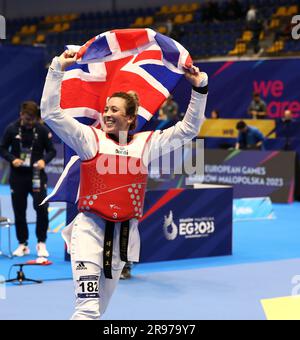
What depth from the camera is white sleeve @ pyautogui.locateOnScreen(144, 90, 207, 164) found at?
17.0ft

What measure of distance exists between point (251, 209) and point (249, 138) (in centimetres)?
413

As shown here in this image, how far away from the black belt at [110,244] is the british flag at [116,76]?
0.87m

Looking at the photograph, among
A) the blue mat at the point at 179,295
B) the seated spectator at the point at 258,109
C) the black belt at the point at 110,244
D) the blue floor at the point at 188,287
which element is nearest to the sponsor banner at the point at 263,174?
the seated spectator at the point at 258,109

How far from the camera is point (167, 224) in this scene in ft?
32.9

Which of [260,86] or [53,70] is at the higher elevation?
[53,70]

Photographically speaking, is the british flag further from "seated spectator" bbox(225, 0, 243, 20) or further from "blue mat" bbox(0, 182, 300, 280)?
"seated spectator" bbox(225, 0, 243, 20)

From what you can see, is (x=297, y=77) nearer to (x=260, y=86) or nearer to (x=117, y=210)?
(x=260, y=86)

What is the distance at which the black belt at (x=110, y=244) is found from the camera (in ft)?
16.3

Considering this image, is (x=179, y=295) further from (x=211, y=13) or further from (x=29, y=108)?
(x=211, y=13)

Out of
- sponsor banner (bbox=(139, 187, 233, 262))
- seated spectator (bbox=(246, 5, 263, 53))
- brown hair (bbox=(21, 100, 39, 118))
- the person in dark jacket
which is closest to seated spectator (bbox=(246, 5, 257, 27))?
→ seated spectator (bbox=(246, 5, 263, 53))

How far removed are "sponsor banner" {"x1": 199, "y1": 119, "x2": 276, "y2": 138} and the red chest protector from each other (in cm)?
1503

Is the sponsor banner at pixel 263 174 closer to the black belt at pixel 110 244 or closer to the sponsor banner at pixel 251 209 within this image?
the sponsor banner at pixel 251 209

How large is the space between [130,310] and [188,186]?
392cm
